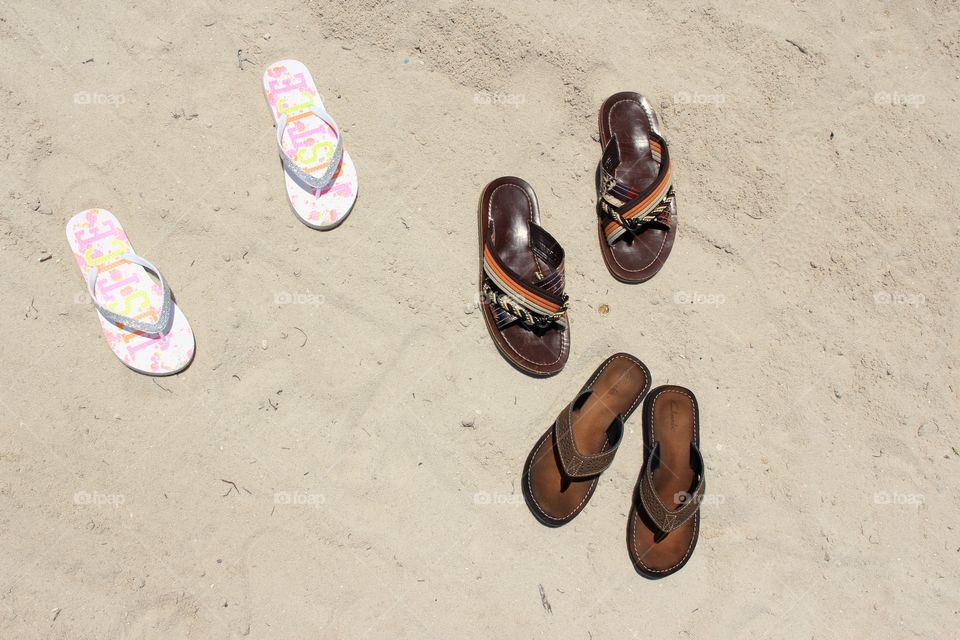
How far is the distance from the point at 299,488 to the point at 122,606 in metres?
1.14

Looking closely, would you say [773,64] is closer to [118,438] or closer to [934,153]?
[934,153]

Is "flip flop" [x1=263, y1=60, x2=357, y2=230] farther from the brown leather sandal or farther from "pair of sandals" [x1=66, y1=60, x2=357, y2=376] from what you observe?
the brown leather sandal

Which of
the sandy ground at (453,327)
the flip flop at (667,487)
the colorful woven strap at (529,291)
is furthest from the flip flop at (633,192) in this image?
the flip flop at (667,487)

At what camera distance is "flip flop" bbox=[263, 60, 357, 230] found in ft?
11.0

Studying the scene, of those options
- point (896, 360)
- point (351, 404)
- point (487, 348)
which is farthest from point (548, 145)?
point (896, 360)

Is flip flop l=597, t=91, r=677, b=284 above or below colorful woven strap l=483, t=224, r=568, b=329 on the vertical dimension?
above

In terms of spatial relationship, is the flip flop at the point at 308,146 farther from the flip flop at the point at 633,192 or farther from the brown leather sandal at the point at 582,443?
the brown leather sandal at the point at 582,443

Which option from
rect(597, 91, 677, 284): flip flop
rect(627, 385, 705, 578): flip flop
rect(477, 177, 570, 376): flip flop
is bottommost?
rect(627, 385, 705, 578): flip flop

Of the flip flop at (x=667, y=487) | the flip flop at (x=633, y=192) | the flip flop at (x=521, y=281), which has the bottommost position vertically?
the flip flop at (x=667, y=487)

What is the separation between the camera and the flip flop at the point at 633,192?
133 inches

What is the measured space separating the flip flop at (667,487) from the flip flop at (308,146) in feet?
7.24

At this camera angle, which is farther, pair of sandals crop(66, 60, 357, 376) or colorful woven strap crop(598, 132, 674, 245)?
colorful woven strap crop(598, 132, 674, 245)

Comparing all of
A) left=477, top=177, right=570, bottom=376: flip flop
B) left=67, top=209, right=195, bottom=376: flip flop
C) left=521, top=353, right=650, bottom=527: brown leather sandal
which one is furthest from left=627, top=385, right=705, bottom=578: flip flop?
left=67, top=209, right=195, bottom=376: flip flop

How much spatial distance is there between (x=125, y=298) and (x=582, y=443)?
278 centimetres
